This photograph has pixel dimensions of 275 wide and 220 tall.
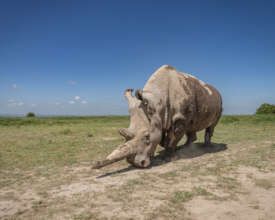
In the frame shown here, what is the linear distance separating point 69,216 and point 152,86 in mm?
4649

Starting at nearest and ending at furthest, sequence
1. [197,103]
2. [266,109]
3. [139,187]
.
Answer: [139,187], [197,103], [266,109]

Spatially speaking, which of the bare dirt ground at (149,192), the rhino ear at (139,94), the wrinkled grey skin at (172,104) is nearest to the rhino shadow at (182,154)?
the bare dirt ground at (149,192)

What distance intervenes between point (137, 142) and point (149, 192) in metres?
2.01

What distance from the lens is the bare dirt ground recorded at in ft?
11.3

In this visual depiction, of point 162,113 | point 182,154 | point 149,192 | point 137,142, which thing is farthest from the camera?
point 182,154

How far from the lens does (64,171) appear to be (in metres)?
6.21

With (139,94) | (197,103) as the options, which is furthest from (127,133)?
(197,103)

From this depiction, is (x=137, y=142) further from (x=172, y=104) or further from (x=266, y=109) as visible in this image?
(x=266, y=109)

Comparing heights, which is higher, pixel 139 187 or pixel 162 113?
pixel 162 113

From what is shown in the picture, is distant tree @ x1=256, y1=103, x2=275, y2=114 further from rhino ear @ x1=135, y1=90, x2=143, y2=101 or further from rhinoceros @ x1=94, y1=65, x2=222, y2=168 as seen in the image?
rhino ear @ x1=135, y1=90, x2=143, y2=101

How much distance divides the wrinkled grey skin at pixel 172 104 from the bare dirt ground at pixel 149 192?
112 centimetres

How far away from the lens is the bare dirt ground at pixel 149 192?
3.45 m

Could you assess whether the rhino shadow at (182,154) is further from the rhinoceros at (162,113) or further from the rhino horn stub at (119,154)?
the rhino horn stub at (119,154)

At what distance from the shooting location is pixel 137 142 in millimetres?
6109
